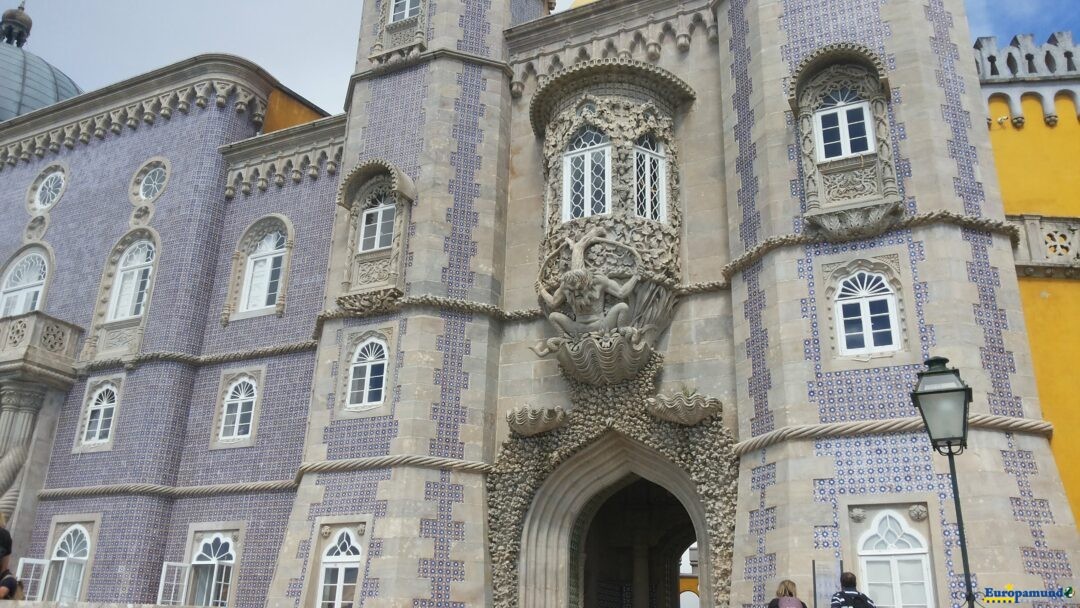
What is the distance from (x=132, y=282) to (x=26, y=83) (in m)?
16.9

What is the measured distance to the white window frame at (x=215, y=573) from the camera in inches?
674

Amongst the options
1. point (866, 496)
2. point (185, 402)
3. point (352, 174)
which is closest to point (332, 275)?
point (352, 174)

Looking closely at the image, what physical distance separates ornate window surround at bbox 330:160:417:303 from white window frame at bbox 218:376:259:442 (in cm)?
318

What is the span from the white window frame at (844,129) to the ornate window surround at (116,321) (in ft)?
45.3

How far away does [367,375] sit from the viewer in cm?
1603

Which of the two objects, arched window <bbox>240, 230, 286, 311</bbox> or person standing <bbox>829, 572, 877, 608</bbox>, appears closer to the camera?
person standing <bbox>829, 572, 877, 608</bbox>

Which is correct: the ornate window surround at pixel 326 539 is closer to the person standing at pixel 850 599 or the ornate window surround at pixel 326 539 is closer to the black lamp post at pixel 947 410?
the person standing at pixel 850 599

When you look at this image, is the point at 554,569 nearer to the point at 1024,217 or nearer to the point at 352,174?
the point at 352,174

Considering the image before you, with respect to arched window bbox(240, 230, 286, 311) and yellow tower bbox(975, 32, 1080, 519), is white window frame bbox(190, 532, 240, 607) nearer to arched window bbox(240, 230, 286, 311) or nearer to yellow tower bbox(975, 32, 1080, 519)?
arched window bbox(240, 230, 286, 311)

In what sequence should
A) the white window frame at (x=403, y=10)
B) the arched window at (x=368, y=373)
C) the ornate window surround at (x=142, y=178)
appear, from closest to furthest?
the arched window at (x=368, y=373)
the white window frame at (x=403, y=10)
the ornate window surround at (x=142, y=178)

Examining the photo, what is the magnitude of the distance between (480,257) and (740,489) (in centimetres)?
610

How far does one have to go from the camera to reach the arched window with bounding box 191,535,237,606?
1728 cm

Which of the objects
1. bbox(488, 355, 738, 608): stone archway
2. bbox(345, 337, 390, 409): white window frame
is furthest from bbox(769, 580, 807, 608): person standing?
bbox(345, 337, 390, 409): white window frame

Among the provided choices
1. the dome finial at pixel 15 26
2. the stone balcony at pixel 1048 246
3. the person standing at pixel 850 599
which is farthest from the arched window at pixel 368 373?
the dome finial at pixel 15 26
